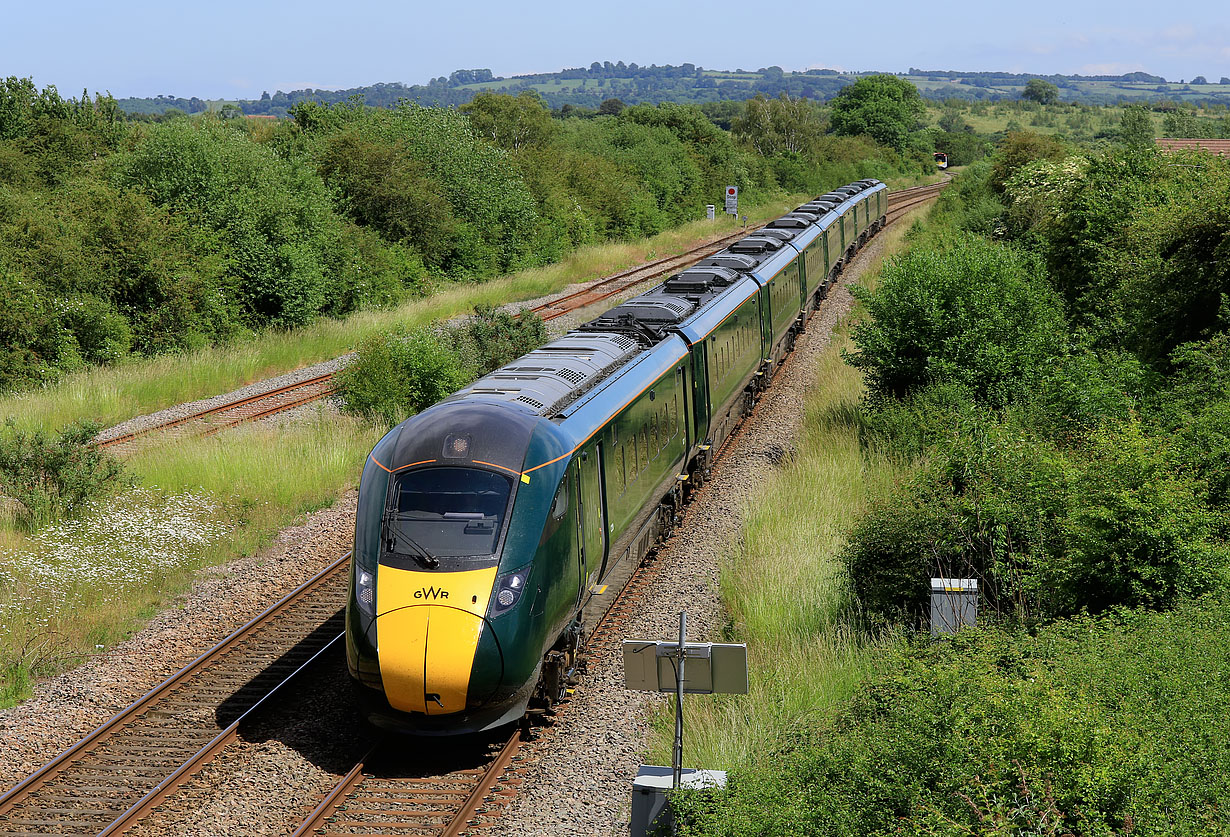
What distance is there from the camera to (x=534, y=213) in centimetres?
4412

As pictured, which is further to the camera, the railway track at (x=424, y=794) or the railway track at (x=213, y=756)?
the railway track at (x=213, y=756)

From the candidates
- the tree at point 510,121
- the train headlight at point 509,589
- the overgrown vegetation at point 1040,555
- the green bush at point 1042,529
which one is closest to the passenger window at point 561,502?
the train headlight at point 509,589

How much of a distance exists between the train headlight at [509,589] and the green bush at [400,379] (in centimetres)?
1243

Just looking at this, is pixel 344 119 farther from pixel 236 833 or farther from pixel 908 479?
pixel 236 833

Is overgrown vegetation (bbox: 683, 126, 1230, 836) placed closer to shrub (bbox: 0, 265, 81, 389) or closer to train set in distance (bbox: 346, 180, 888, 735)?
train set in distance (bbox: 346, 180, 888, 735)

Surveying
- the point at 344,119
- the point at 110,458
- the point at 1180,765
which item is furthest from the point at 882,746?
the point at 344,119

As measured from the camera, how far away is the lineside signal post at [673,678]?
752cm

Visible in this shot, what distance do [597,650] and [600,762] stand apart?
2397 millimetres

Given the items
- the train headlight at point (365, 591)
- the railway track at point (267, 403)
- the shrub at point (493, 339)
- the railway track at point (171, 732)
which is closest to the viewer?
the railway track at point (171, 732)

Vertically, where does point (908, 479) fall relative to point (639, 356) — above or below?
below

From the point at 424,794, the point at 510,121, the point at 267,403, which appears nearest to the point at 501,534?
the point at 424,794

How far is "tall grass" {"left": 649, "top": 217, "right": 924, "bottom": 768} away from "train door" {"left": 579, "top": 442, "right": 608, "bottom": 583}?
1767mm

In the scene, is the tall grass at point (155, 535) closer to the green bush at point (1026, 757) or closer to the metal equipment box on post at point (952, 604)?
the green bush at point (1026, 757)

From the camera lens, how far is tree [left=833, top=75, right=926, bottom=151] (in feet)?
319
